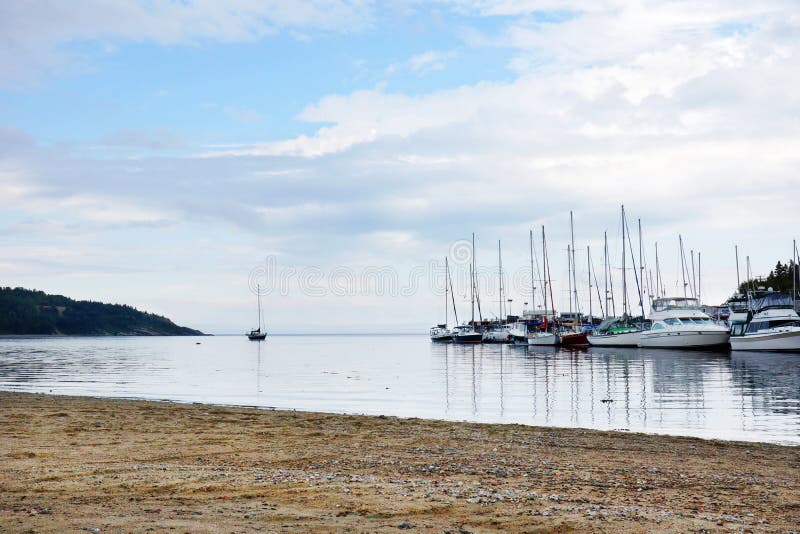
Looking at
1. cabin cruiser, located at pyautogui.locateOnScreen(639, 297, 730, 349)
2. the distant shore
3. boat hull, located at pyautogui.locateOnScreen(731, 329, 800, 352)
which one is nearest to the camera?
the distant shore

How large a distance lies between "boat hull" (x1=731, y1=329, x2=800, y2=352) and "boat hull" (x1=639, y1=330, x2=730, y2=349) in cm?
375

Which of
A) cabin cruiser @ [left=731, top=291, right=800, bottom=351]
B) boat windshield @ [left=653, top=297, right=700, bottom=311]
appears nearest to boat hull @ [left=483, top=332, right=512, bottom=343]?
boat windshield @ [left=653, top=297, right=700, bottom=311]

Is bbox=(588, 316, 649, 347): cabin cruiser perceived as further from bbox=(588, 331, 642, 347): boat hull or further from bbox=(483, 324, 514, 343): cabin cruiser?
bbox=(483, 324, 514, 343): cabin cruiser

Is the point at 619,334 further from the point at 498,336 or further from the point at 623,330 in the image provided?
the point at 498,336

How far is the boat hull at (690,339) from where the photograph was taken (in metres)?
81.3

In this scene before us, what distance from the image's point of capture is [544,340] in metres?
114

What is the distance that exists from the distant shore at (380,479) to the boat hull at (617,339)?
256ft

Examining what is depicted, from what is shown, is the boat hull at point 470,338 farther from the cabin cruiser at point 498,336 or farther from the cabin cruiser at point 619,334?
the cabin cruiser at point 619,334

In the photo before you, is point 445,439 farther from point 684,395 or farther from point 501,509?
point 684,395

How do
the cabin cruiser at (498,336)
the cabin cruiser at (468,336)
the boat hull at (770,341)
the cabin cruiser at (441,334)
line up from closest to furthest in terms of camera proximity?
the boat hull at (770,341) → the cabin cruiser at (498,336) → the cabin cruiser at (468,336) → the cabin cruiser at (441,334)

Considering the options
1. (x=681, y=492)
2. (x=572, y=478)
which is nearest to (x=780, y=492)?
(x=681, y=492)

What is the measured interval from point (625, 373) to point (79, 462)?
138ft

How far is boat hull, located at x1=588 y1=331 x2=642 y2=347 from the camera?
9350cm

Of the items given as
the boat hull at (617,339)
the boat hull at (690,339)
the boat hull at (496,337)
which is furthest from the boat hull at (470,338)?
the boat hull at (690,339)
